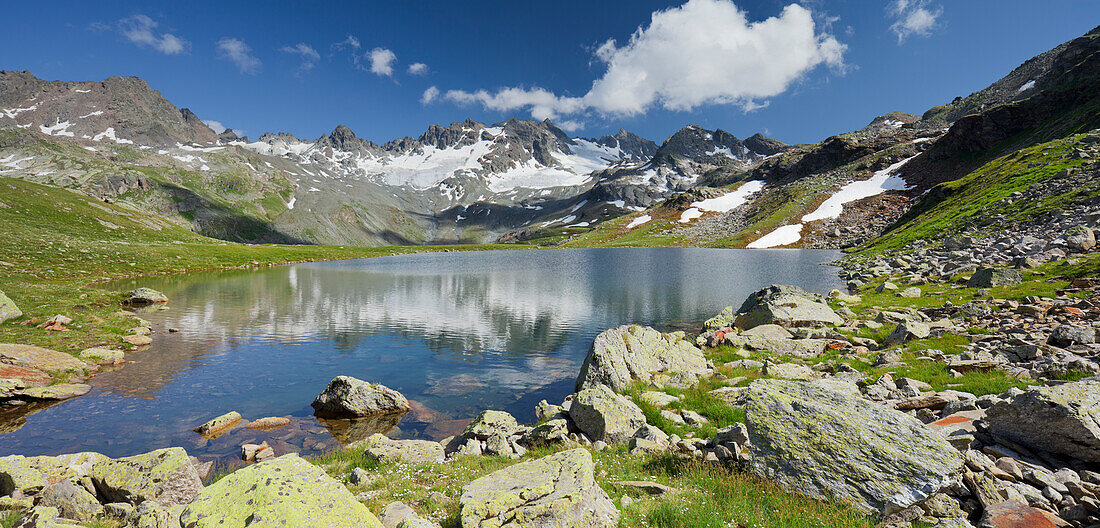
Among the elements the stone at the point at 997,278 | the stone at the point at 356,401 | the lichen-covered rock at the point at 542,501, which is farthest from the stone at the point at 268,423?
the stone at the point at 997,278

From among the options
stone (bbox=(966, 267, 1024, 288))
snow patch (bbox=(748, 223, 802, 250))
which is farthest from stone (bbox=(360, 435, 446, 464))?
snow patch (bbox=(748, 223, 802, 250))

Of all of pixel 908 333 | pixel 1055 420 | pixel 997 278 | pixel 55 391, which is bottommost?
pixel 55 391

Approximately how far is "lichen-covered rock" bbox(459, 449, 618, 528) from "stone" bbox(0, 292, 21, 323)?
4867cm

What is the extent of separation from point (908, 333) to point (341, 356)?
129 feet

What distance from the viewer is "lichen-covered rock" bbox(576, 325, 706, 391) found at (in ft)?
A: 68.3

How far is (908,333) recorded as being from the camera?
23.9m

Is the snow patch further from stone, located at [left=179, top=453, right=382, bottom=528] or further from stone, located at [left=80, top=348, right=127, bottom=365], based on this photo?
stone, located at [left=179, top=453, right=382, bottom=528]

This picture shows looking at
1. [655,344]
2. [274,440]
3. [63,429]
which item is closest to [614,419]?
[655,344]

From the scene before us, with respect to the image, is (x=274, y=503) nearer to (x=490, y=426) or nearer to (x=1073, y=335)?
(x=490, y=426)

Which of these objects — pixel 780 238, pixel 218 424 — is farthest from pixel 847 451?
pixel 780 238

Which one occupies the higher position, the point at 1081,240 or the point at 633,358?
the point at 1081,240

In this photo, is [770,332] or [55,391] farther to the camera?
[770,332]

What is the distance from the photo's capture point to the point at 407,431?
20.8 m

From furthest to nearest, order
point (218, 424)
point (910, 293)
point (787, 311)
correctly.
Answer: point (910, 293), point (787, 311), point (218, 424)
